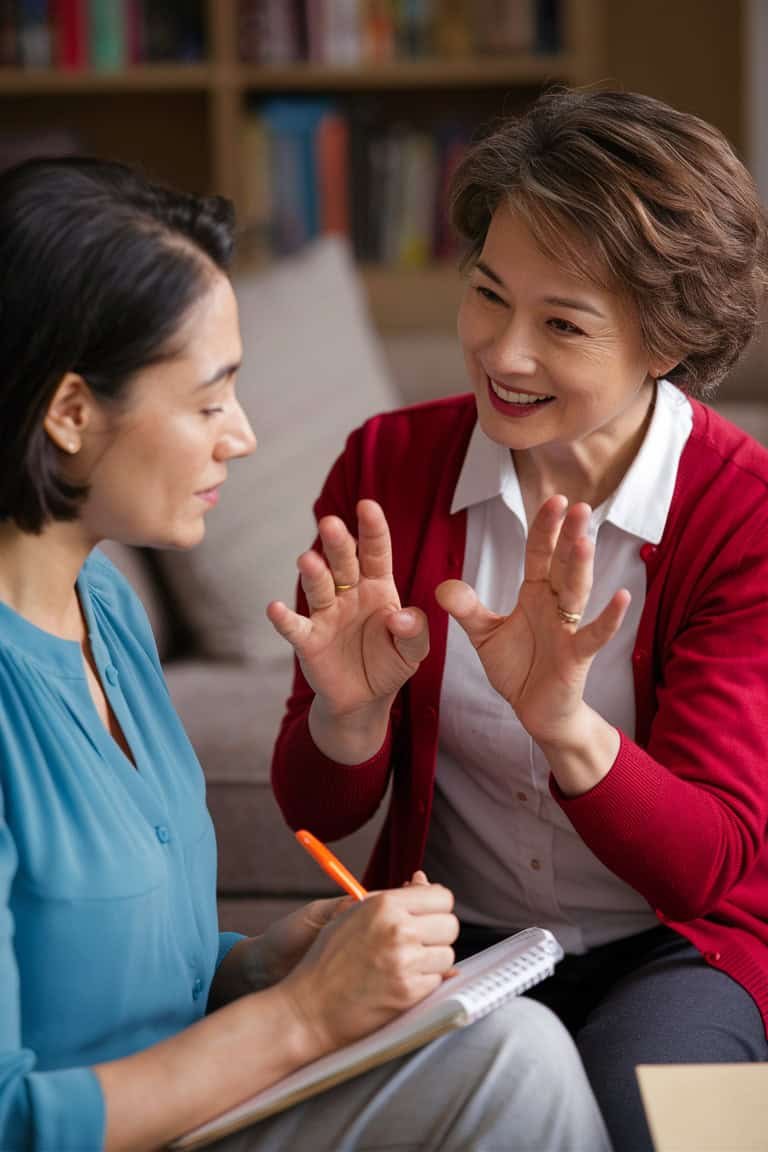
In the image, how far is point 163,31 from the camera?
3.25m

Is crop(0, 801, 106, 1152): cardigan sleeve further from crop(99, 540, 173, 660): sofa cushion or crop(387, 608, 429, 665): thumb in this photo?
crop(99, 540, 173, 660): sofa cushion

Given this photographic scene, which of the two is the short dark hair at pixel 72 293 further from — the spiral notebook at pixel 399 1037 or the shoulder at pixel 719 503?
the shoulder at pixel 719 503

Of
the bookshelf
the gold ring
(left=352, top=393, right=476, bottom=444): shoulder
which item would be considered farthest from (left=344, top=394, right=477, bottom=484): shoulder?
the bookshelf

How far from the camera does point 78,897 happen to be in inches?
38.2

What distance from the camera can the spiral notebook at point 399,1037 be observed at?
93 cm

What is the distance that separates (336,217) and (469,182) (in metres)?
1.96

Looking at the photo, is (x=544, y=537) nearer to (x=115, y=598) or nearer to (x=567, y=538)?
(x=567, y=538)

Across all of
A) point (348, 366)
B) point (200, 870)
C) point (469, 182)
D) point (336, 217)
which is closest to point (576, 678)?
point (200, 870)

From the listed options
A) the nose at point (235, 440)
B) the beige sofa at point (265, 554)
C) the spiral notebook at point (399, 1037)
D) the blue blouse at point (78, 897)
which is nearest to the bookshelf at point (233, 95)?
the beige sofa at point (265, 554)

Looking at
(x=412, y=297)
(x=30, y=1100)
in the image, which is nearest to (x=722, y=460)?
(x=30, y=1100)

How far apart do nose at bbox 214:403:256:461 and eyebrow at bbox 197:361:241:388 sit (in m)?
0.03

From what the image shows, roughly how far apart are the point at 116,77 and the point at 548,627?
2.40 meters

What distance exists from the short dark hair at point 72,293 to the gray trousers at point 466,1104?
1.44ft

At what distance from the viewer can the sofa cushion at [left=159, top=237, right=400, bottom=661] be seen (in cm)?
224
